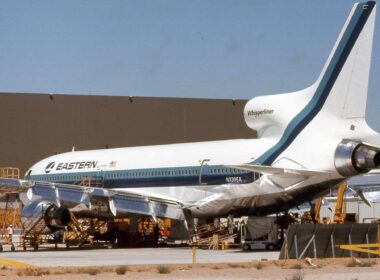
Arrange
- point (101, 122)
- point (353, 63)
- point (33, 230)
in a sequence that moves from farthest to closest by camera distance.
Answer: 1. point (101, 122)
2. point (33, 230)
3. point (353, 63)

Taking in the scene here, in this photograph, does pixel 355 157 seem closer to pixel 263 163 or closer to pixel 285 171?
pixel 285 171

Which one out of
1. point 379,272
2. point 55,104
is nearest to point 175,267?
point 379,272

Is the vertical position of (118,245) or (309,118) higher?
(309,118)

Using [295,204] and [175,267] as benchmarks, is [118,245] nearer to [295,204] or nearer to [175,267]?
[295,204]

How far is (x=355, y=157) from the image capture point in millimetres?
35125

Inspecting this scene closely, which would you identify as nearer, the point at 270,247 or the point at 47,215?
the point at 270,247

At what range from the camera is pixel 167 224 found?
53.4 meters

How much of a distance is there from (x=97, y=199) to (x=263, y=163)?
29.0ft

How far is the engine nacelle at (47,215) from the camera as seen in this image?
44500 mm

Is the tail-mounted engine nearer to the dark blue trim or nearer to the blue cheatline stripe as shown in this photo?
the blue cheatline stripe

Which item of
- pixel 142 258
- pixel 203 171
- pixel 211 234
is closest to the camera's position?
pixel 142 258

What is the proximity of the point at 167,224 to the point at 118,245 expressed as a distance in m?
6.49

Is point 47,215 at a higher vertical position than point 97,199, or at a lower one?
lower

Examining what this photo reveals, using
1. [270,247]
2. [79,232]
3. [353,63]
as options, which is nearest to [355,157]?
[353,63]
